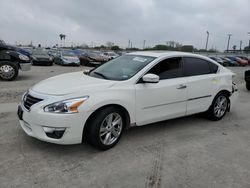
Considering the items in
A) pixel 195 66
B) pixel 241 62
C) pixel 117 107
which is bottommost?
pixel 117 107

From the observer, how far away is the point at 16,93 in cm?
726

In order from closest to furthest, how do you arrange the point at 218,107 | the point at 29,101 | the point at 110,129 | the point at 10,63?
the point at 29,101 < the point at 110,129 < the point at 218,107 < the point at 10,63

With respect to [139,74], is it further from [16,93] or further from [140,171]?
[16,93]

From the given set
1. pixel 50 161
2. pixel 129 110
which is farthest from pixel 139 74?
pixel 50 161

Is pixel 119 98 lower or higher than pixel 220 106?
higher

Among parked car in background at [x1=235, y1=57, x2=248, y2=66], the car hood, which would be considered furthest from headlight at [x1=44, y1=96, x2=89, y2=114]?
parked car in background at [x1=235, y1=57, x2=248, y2=66]

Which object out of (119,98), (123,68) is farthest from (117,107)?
(123,68)

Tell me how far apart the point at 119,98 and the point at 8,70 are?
300 inches

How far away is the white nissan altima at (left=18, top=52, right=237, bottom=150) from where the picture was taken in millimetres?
3123

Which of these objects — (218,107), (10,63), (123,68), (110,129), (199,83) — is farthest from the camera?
(10,63)

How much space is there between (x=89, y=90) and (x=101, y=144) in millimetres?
805

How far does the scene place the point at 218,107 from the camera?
5.12 m

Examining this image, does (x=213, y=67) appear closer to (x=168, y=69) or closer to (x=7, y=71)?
(x=168, y=69)

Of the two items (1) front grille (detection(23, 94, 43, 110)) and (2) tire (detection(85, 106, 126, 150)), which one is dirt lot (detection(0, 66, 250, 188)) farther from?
(1) front grille (detection(23, 94, 43, 110))
